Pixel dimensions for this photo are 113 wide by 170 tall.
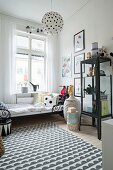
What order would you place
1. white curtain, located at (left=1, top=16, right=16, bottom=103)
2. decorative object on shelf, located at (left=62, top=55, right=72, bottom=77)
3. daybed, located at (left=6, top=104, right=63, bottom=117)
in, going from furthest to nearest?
decorative object on shelf, located at (left=62, top=55, right=72, bottom=77)
white curtain, located at (left=1, top=16, right=16, bottom=103)
daybed, located at (left=6, top=104, right=63, bottom=117)

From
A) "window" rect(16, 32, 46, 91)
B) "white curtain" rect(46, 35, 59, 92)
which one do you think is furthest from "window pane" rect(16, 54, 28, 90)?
"white curtain" rect(46, 35, 59, 92)

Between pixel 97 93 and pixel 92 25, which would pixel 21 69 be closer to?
pixel 92 25

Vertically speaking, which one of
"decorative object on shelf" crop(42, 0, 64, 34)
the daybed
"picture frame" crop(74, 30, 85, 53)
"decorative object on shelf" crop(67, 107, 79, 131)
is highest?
"picture frame" crop(74, 30, 85, 53)

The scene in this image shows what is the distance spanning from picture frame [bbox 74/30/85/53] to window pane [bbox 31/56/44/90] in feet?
3.91

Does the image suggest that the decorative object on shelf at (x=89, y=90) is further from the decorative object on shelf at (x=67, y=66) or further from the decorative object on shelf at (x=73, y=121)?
the decorative object on shelf at (x=67, y=66)

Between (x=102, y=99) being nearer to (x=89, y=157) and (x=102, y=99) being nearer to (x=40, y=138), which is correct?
(x=89, y=157)

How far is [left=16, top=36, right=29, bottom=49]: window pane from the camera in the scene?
157 inches

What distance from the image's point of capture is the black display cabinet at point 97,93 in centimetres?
251

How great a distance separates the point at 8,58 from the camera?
3.71 meters

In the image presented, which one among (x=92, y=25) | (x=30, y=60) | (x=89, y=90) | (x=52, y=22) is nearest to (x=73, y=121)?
(x=89, y=90)

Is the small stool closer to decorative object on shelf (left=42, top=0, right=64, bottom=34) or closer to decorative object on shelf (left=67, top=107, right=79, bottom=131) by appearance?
decorative object on shelf (left=67, top=107, right=79, bottom=131)

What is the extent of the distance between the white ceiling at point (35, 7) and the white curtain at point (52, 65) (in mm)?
837

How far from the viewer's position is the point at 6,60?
3.69 metres

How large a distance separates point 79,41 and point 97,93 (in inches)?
64.2
